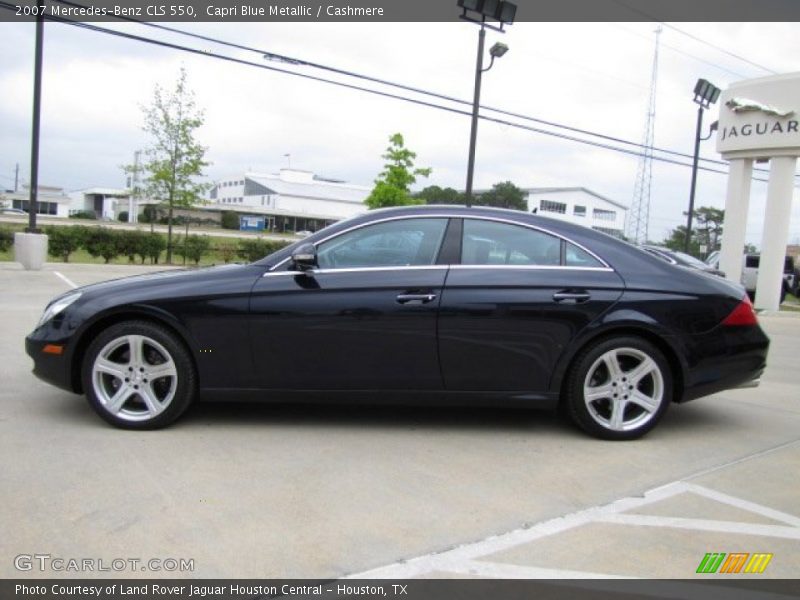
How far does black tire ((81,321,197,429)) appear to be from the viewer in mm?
4348

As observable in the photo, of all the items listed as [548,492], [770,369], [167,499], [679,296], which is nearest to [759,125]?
[770,369]

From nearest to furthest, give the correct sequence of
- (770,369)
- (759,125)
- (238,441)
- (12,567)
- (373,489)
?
(12,567), (373,489), (238,441), (770,369), (759,125)

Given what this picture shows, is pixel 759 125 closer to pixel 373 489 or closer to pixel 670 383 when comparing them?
pixel 670 383

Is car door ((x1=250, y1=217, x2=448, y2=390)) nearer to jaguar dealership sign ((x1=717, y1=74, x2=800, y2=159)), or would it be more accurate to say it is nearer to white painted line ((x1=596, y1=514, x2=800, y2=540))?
white painted line ((x1=596, y1=514, x2=800, y2=540))

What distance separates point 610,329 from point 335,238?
6.36 feet

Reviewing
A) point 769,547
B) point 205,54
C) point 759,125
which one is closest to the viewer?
point 769,547

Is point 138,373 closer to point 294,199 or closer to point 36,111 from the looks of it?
point 36,111

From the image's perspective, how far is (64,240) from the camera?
64.5ft

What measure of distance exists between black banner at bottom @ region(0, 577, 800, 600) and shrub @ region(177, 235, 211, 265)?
67.9 ft

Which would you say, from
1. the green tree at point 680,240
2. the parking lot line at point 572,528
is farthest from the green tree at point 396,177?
the green tree at point 680,240

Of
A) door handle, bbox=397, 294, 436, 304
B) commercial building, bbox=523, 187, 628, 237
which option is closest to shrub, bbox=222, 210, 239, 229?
commercial building, bbox=523, 187, 628, 237

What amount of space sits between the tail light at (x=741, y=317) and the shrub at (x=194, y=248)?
2002cm

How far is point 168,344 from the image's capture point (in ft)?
14.3

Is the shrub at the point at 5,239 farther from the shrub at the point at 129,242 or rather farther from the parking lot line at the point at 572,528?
the parking lot line at the point at 572,528
